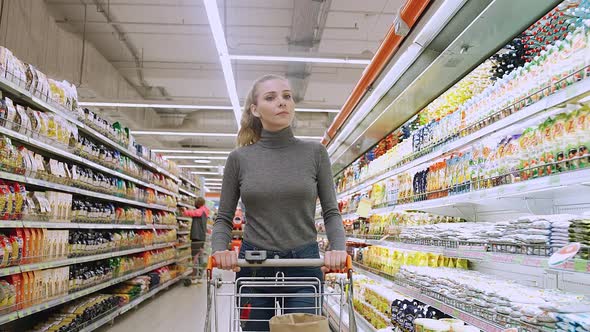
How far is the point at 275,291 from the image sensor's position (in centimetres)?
185

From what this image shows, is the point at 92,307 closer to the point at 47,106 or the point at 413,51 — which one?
the point at 47,106

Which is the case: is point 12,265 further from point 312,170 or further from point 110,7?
point 110,7

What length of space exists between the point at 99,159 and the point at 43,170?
1336 millimetres

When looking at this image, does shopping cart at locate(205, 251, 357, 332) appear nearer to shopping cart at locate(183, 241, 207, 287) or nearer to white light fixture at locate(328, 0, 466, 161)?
white light fixture at locate(328, 0, 466, 161)

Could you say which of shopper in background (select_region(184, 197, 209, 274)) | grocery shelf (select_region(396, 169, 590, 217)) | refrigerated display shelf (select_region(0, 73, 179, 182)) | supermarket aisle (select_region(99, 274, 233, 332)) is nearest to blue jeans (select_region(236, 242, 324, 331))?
grocery shelf (select_region(396, 169, 590, 217))

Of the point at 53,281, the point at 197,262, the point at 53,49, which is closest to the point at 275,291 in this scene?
the point at 53,281

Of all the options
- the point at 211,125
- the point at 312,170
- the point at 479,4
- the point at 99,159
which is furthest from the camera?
the point at 211,125

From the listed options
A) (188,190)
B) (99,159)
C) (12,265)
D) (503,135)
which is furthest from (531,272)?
(188,190)

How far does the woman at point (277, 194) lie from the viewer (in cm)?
188

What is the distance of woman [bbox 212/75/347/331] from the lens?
1.88 meters

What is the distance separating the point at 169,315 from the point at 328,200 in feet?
15.4

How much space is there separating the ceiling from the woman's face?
4.21m

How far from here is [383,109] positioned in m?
3.82

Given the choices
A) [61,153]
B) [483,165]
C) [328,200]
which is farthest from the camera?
[61,153]
